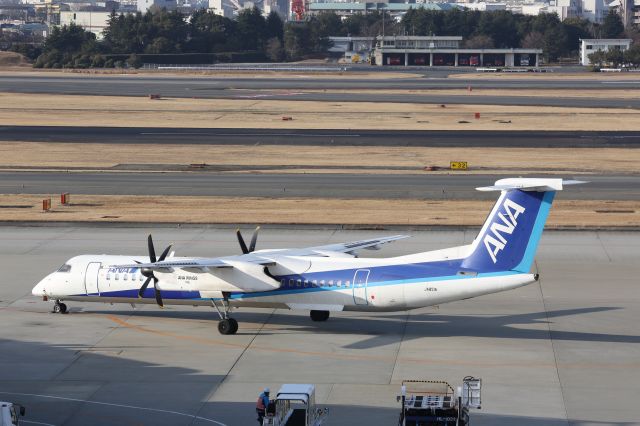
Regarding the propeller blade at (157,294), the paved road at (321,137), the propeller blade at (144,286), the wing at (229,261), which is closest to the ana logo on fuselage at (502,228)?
the wing at (229,261)

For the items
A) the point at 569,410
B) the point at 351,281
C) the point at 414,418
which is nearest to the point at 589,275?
the point at 351,281

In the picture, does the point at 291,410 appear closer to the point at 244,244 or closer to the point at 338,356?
the point at 338,356

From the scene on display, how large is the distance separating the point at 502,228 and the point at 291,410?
520 inches

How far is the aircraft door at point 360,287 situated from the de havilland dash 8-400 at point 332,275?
38 millimetres

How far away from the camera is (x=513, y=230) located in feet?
127

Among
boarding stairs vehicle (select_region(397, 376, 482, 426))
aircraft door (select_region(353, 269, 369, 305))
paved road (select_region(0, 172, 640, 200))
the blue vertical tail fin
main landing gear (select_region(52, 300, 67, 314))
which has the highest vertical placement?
the blue vertical tail fin

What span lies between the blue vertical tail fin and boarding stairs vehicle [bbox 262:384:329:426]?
11696mm

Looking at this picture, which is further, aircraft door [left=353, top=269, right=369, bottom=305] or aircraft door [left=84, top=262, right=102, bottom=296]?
aircraft door [left=84, top=262, right=102, bottom=296]

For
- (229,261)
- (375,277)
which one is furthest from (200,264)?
(375,277)

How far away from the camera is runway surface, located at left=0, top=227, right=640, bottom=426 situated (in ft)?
108

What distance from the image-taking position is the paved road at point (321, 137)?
10331 centimetres

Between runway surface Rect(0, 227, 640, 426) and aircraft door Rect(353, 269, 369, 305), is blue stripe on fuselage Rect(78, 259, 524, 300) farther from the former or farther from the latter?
runway surface Rect(0, 227, 640, 426)

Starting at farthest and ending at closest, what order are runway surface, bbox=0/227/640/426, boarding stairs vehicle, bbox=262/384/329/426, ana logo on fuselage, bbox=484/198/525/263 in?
ana logo on fuselage, bbox=484/198/525/263 → runway surface, bbox=0/227/640/426 → boarding stairs vehicle, bbox=262/384/329/426

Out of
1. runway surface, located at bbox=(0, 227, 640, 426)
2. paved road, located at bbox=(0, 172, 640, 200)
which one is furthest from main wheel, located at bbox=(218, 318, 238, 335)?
paved road, located at bbox=(0, 172, 640, 200)
